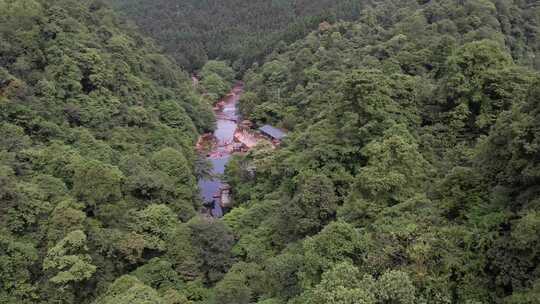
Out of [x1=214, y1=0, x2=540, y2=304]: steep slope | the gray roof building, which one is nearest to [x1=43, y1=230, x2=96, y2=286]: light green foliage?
[x1=214, y1=0, x2=540, y2=304]: steep slope

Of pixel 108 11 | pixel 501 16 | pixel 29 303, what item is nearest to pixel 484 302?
pixel 29 303

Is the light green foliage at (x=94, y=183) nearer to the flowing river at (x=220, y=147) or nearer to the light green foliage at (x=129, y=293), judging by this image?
the light green foliage at (x=129, y=293)

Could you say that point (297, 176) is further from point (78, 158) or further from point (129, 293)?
point (78, 158)

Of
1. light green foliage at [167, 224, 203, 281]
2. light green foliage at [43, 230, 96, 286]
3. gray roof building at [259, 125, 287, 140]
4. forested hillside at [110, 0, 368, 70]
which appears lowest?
forested hillside at [110, 0, 368, 70]

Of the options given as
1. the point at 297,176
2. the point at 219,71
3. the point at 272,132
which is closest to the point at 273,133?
the point at 272,132

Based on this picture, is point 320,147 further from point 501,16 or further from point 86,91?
point 501,16

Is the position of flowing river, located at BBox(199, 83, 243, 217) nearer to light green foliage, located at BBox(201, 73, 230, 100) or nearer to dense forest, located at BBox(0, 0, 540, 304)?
light green foliage, located at BBox(201, 73, 230, 100)
